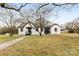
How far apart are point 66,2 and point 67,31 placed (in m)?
0.38

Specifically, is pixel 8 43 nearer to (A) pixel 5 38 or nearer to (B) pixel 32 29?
(A) pixel 5 38

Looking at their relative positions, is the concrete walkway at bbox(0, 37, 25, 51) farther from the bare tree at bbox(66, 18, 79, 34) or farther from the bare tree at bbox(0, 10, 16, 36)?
the bare tree at bbox(66, 18, 79, 34)

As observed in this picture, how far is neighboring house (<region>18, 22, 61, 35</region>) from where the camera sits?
280cm

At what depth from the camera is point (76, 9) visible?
2762 millimetres

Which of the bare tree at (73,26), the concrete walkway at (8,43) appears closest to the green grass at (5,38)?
the concrete walkway at (8,43)

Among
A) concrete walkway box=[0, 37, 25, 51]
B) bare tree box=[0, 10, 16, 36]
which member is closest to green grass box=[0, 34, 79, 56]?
concrete walkway box=[0, 37, 25, 51]

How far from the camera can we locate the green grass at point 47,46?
8.93 feet

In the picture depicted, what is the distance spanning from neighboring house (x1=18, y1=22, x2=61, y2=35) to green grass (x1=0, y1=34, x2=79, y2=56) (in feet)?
0.21

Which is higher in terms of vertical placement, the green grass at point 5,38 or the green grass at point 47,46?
the green grass at point 5,38

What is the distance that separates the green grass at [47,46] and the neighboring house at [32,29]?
0.07m

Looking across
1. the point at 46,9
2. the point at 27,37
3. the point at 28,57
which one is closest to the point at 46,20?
the point at 46,9

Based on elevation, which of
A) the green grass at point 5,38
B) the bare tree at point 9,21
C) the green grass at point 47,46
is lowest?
the green grass at point 47,46

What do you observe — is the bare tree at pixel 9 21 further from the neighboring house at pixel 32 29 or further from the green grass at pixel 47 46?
the green grass at pixel 47 46

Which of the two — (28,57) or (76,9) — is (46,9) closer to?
(76,9)
